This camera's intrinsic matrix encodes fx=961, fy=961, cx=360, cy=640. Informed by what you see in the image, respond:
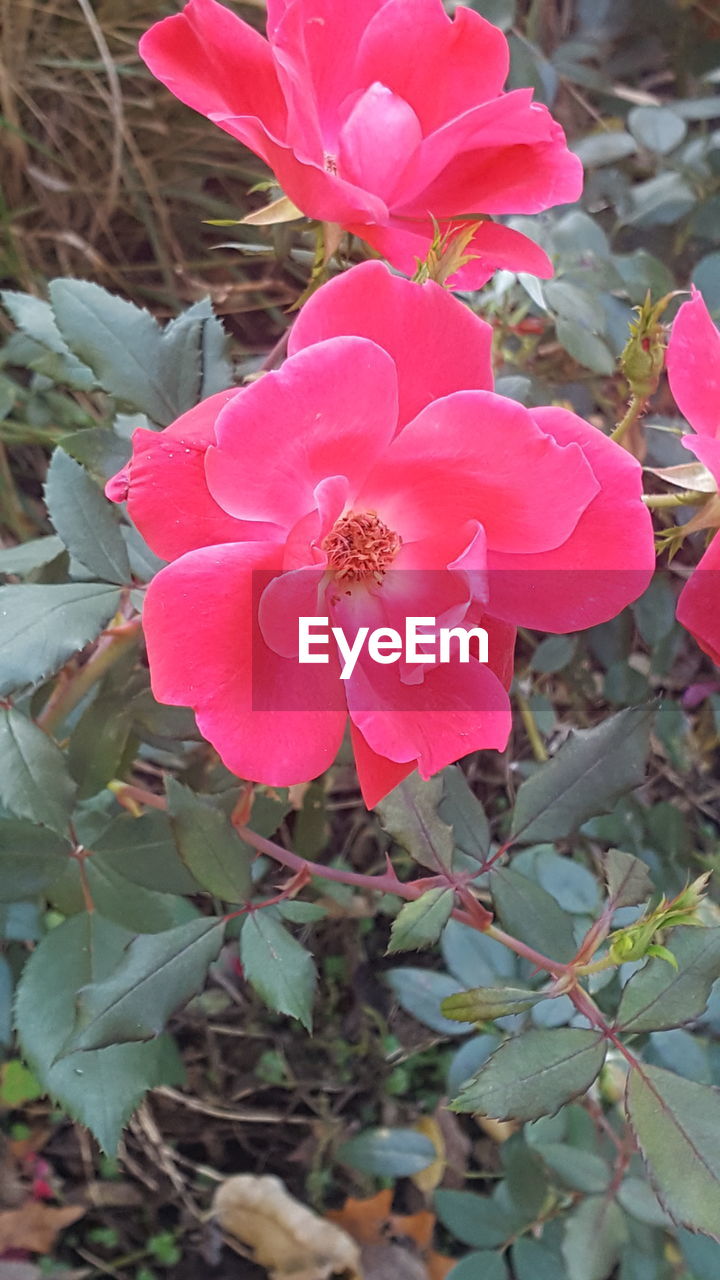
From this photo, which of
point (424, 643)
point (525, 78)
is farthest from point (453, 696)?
point (525, 78)

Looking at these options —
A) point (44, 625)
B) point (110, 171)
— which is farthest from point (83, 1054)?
point (110, 171)

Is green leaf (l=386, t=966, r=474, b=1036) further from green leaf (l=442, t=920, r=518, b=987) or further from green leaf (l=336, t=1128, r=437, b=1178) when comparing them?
green leaf (l=336, t=1128, r=437, b=1178)

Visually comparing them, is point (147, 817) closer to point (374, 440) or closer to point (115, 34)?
point (374, 440)

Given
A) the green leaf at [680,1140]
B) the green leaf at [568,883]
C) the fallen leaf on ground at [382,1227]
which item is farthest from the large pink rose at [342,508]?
the fallen leaf on ground at [382,1227]

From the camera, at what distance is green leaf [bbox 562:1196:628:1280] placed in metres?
0.80

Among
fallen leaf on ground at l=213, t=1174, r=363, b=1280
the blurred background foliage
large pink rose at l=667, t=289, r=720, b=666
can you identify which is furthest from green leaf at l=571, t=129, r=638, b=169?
fallen leaf on ground at l=213, t=1174, r=363, b=1280

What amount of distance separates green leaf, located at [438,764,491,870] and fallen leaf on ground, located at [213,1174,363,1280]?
724mm

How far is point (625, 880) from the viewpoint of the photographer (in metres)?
0.61

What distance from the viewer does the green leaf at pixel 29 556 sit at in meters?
0.72

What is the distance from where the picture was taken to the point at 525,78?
1068mm

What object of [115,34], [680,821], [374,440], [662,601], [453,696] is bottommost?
[680,821]

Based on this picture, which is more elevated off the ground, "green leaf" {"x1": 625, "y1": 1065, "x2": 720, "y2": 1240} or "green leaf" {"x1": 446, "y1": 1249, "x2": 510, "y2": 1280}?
"green leaf" {"x1": 625, "y1": 1065, "x2": 720, "y2": 1240}

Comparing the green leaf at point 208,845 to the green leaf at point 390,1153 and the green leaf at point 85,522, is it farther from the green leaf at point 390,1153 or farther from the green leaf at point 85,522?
the green leaf at point 390,1153

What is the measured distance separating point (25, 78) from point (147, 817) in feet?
4.51
